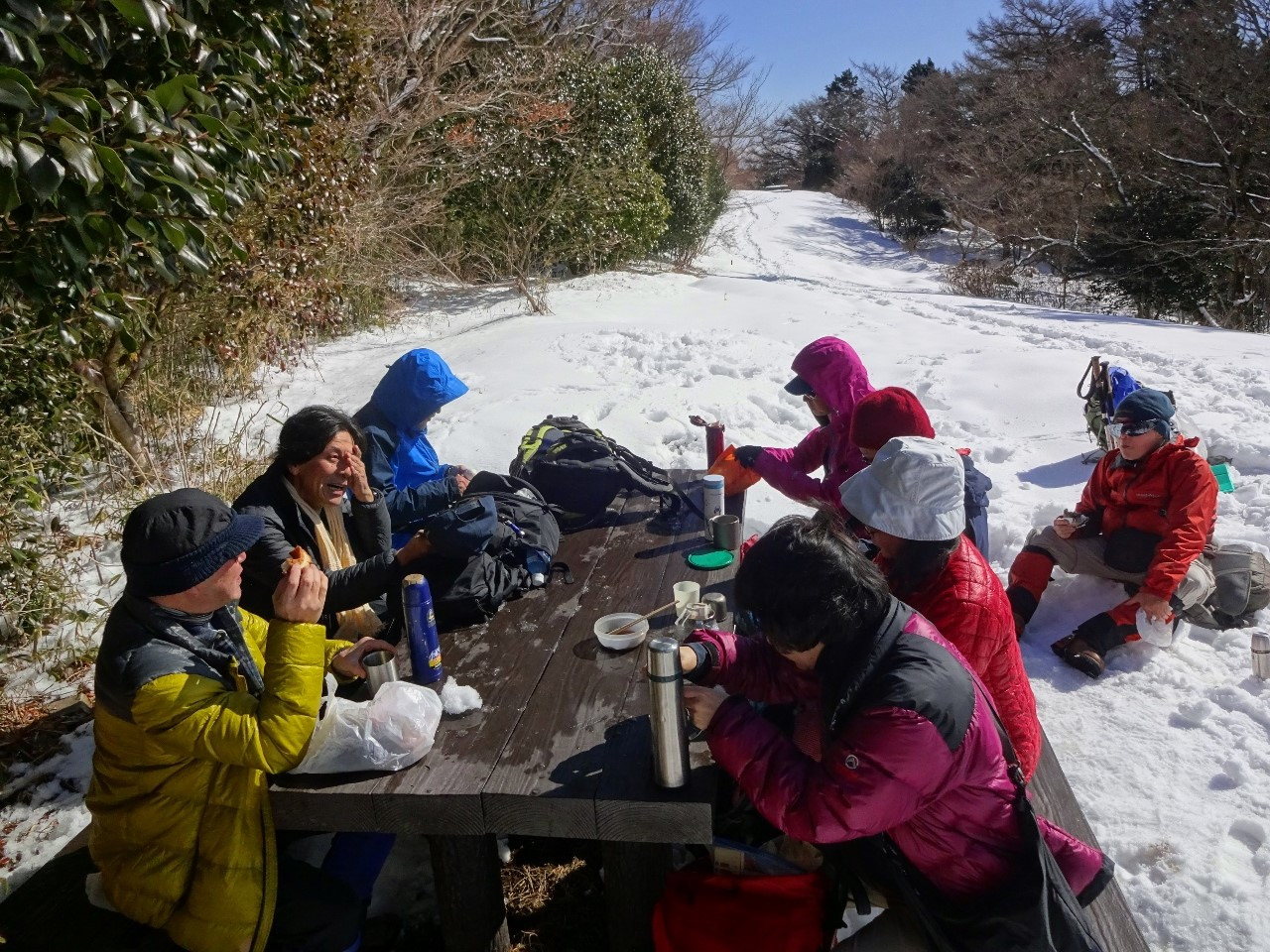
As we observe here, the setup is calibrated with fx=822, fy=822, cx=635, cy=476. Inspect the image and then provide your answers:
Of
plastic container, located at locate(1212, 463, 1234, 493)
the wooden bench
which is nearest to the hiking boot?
the wooden bench

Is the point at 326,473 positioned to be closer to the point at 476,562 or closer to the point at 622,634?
the point at 476,562

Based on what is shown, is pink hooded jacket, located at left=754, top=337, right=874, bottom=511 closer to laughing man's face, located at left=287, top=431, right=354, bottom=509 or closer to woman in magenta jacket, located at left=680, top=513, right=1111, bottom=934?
laughing man's face, located at left=287, top=431, right=354, bottom=509

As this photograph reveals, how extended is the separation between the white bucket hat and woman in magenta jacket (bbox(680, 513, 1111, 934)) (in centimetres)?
51

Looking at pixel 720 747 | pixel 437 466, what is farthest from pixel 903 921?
pixel 437 466

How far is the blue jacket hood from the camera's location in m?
3.73

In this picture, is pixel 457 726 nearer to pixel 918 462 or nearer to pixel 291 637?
pixel 291 637

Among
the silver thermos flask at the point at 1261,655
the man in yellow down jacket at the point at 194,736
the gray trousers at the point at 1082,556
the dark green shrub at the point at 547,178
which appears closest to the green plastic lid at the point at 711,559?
the man in yellow down jacket at the point at 194,736

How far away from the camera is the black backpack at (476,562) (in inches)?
110

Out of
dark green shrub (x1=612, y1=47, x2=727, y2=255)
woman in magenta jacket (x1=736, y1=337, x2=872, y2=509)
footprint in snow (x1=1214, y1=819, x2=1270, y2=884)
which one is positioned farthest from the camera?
dark green shrub (x1=612, y1=47, x2=727, y2=255)

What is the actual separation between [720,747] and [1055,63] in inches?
1214

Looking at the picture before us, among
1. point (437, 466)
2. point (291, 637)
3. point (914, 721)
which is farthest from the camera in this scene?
point (437, 466)

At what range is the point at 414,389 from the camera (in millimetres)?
3764

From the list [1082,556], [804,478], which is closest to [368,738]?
[804,478]

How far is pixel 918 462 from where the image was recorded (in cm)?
236
